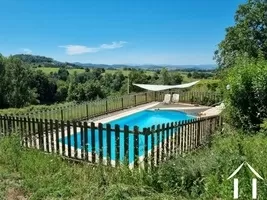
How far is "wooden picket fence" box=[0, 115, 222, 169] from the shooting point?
20.9 feet

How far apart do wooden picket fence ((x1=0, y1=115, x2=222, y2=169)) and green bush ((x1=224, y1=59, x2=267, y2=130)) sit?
0.88 m

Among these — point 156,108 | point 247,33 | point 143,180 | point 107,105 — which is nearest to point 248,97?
point 143,180

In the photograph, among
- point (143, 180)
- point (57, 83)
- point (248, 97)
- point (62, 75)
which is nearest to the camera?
point (143, 180)

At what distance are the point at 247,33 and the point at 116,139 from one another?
19971mm

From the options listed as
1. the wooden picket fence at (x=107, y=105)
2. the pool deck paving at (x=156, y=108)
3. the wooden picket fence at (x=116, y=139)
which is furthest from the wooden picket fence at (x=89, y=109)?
the wooden picket fence at (x=116, y=139)

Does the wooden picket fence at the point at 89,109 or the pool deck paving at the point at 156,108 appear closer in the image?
the wooden picket fence at the point at 89,109

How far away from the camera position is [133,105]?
19.4 m

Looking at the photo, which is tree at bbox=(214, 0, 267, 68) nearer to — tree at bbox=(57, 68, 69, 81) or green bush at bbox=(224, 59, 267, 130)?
green bush at bbox=(224, 59, 267, 130)

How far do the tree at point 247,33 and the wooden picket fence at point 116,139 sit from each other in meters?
15.0

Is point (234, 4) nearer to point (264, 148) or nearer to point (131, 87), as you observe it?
point (131, 87)

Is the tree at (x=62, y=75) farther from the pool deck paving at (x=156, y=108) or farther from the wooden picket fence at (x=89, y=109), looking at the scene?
the pool deck paving at (x=156, y=108)

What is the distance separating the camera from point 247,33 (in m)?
23.2

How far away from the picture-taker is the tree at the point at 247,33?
2281 cm

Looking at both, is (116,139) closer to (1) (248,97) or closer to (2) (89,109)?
(1) (248,97)
